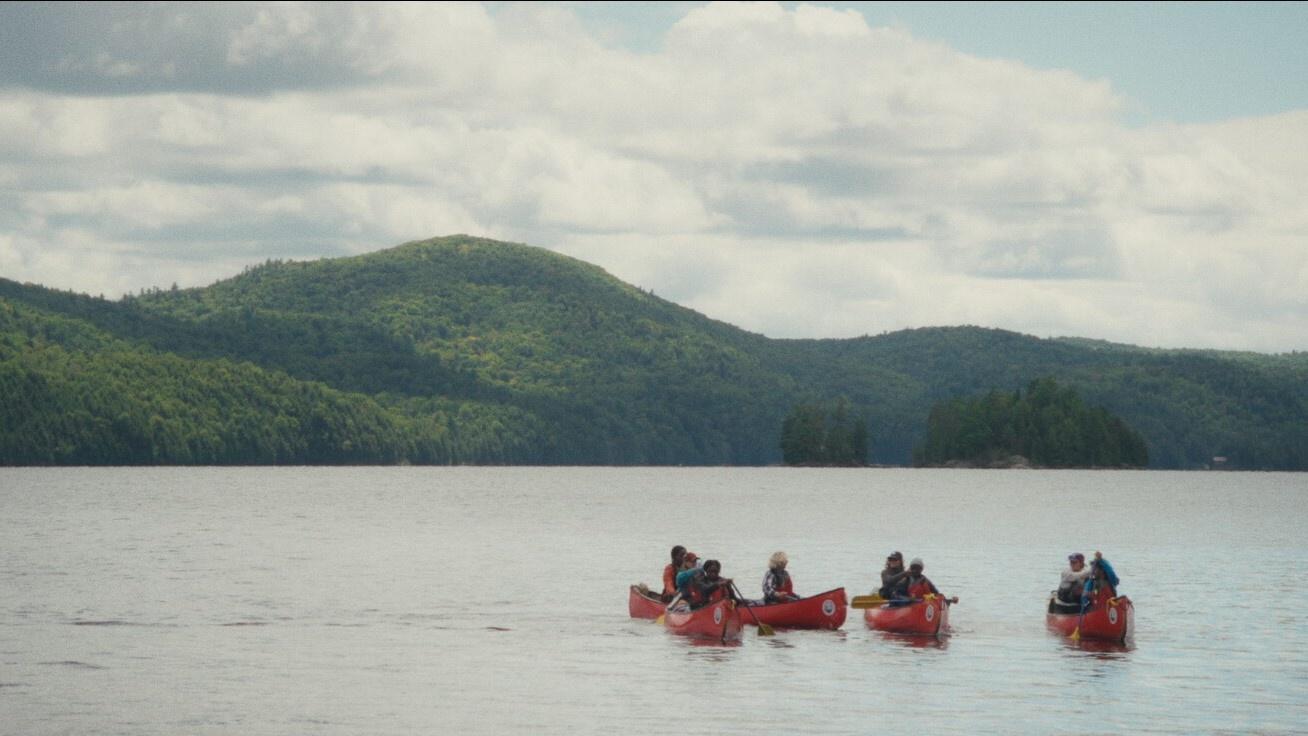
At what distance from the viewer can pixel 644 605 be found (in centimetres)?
6022

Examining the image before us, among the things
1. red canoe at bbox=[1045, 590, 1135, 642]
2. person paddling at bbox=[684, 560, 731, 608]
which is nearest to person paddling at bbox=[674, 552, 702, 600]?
person paddling at bbox=[684, 560, 731, 608]

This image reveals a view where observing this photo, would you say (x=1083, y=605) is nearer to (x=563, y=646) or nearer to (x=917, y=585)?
(x=917, y=585)

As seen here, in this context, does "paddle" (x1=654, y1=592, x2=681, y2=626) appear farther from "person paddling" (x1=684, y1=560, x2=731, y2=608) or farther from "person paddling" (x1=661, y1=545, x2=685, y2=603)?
"person paddling" (x1=684, y1=560, x2=731, y2=608)

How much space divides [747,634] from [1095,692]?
48.9 feet

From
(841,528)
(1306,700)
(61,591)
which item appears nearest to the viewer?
(1306,700)

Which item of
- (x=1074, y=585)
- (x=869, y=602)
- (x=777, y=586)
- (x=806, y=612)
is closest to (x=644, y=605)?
(x=777, y=586)

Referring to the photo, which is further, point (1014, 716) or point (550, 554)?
point (550, 554)

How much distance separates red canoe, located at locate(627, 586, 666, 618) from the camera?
2331 inches

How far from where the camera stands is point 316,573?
275 ft

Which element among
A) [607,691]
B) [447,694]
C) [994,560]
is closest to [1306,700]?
[607,691]

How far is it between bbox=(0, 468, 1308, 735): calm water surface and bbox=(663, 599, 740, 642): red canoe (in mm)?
676

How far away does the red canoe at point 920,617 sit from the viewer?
55.3 metres

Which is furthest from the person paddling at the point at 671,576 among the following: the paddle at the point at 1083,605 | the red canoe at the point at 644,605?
the paddle at the point at 1083,605

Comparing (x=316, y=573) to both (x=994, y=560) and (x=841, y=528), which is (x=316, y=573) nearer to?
(x=994, y=560)
